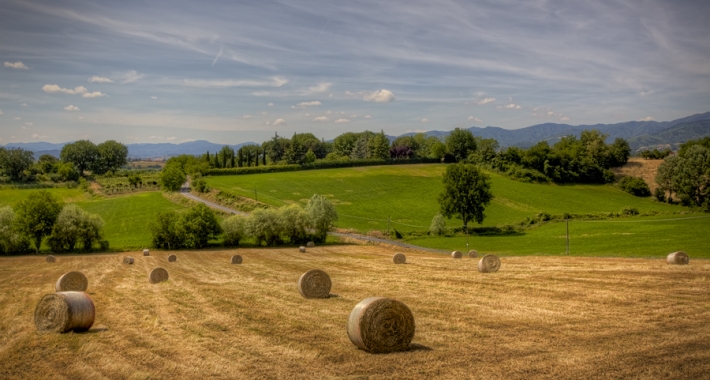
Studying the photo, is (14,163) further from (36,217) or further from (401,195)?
(401,195)

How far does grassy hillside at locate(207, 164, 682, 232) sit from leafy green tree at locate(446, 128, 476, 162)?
1739 cm

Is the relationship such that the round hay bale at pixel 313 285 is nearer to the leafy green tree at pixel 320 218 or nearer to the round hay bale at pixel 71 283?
the round hay bale at pixel 71 283

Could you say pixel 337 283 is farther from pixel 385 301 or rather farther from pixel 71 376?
pixel 71 376

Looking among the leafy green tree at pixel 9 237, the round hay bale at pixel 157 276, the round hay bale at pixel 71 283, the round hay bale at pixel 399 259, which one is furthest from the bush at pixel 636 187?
the round hay bale at pixel 71 283

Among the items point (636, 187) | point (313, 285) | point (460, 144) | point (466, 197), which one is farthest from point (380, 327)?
point (460, 144)

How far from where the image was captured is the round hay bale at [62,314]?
52.1ft

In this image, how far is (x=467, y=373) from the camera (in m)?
11.7

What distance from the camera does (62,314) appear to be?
52.2 ft

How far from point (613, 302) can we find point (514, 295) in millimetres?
3589

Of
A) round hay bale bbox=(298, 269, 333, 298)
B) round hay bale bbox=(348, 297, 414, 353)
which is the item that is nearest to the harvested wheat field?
round hay bale bbox=(348, 297, 414, 353)

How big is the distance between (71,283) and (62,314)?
31.5ft

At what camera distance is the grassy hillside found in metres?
74.9

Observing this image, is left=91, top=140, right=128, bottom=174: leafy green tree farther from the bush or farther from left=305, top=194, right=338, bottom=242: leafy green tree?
the bush

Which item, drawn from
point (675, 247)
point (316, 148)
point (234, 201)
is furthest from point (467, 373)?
point (316, 148)
